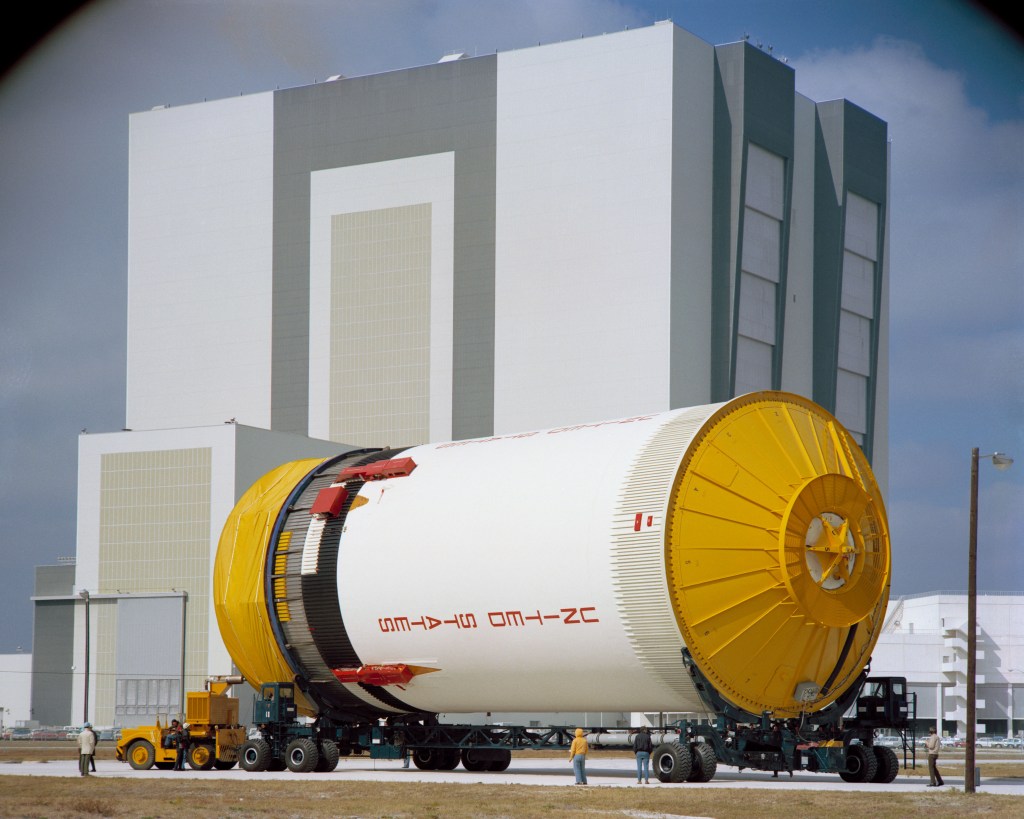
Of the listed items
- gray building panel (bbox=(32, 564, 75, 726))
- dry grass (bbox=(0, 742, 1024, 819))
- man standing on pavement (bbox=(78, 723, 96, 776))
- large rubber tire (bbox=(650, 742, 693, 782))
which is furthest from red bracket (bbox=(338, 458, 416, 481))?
gray building panel (bbox=(32, 564, 75, 726))

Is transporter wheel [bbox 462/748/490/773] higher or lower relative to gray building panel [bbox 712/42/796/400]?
lower

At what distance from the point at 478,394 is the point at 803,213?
2573cm

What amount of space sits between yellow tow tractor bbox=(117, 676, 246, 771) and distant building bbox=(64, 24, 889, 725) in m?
31.1

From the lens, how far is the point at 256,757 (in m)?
39.2

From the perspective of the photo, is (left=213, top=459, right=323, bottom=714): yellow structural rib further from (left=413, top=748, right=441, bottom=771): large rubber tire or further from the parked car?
the parked car

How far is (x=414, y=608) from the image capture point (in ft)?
117

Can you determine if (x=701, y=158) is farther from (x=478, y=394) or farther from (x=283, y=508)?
(x=283, y=508)

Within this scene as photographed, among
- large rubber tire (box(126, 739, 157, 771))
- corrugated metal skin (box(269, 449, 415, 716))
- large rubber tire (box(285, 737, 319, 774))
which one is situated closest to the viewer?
corrugated metal skin (box(269, 449, 415, 716))

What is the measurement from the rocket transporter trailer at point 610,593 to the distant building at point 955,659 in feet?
278

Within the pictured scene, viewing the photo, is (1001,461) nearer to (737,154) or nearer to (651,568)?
(651,568)

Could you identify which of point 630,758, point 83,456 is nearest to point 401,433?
point 83,456

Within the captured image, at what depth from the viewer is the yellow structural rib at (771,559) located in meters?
31.1

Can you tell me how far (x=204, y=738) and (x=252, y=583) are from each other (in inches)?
186

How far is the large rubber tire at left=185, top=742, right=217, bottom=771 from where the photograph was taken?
40531 millimetres
